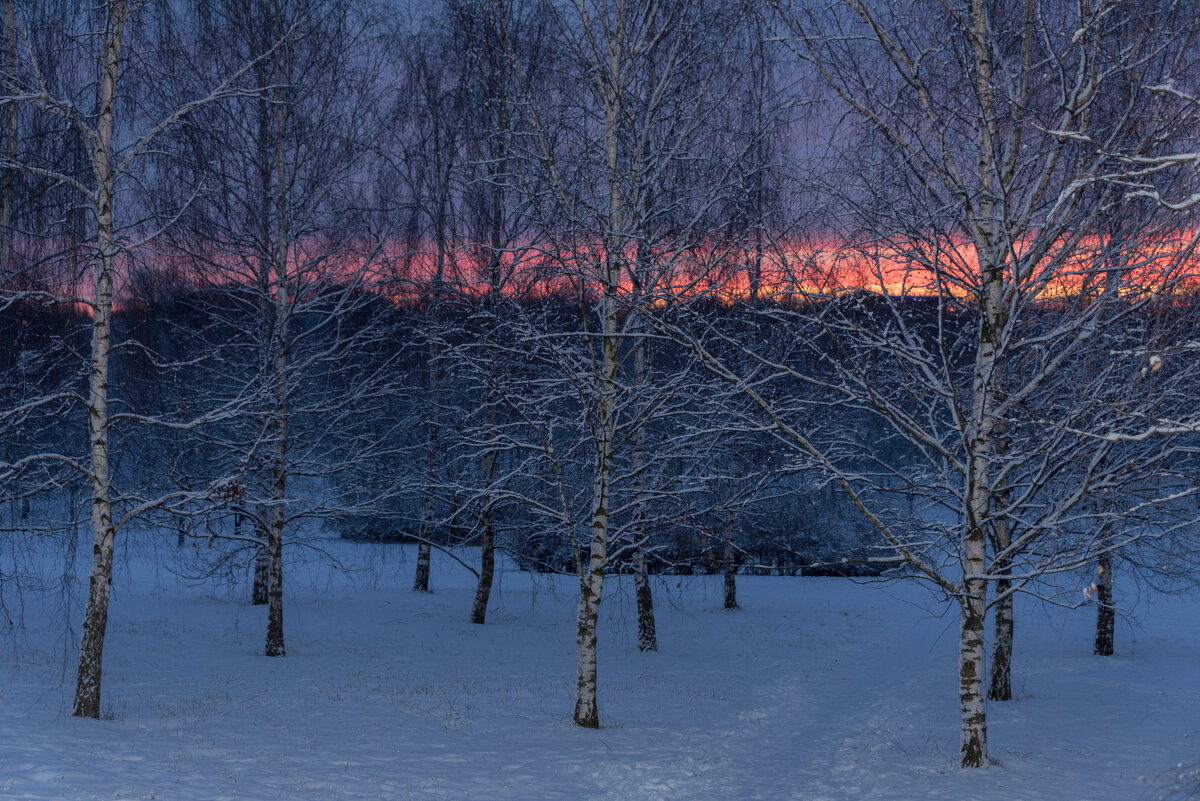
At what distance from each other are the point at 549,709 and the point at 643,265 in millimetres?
5442

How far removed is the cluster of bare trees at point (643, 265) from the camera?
705 centimetres

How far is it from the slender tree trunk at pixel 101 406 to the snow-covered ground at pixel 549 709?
61 centimetres

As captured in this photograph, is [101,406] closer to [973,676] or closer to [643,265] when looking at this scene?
[643,265]

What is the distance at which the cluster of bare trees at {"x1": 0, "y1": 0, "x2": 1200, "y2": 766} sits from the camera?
705 cm

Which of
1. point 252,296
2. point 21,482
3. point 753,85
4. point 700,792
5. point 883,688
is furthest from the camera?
point 753,85

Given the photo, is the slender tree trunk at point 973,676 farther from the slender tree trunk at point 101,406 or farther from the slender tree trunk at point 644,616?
the slender tree trunk at point 644,616

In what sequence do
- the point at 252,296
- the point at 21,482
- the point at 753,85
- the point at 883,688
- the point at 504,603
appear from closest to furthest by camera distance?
the point at 21,482, the point at 883,688, the point at 252,296, the point at 753,85, the point at 504,603

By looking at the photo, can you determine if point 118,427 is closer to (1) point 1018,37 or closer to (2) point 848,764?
(2) point 848,764

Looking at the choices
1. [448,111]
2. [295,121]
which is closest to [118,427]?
[295,121]

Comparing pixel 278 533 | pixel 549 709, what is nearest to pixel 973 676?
pixel 549 709

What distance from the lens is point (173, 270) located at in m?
14.3

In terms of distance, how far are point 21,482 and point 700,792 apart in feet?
27.1

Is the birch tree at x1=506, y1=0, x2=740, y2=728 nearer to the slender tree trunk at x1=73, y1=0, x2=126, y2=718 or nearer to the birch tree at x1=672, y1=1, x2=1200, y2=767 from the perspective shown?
the birch tree at x1=672, y1=1, x2=1200, y2=767

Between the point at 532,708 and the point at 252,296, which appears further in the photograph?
the point at 252,296
